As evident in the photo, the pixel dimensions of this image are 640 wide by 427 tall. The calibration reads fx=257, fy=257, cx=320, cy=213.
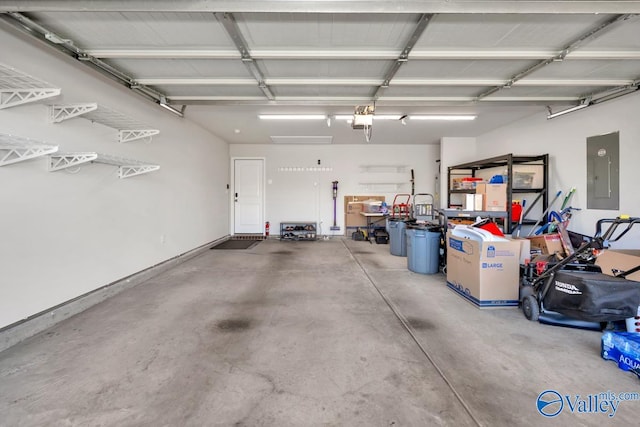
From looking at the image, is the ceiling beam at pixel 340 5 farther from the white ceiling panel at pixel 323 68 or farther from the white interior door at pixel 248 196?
the white interior door at pixel 248 196

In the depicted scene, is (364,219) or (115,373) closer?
(115,373)

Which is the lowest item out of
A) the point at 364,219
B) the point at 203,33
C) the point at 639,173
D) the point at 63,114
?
the point at 364,219

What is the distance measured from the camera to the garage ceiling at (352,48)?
1.76m

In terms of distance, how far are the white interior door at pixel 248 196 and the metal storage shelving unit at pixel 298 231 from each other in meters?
0.79

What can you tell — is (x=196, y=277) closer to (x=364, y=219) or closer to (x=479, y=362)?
(x=479, y=362)

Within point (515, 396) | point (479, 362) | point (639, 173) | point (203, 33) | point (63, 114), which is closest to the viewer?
point (515, 396)

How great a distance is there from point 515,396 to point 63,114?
14.0 feet

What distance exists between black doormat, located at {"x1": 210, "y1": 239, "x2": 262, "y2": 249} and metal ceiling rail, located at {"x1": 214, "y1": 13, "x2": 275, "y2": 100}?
3.90 meters

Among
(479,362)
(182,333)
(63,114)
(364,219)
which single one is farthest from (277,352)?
(364,219)

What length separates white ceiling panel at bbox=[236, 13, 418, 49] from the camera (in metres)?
2.06

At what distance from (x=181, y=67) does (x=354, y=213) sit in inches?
220

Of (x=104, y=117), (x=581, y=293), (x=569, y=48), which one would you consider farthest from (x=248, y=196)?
(x=581, y=293)

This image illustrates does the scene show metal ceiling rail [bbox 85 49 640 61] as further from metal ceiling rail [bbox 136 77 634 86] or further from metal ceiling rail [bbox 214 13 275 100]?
metal ceiling rail [bbox 136 77 634 86]

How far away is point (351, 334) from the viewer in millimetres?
2236
